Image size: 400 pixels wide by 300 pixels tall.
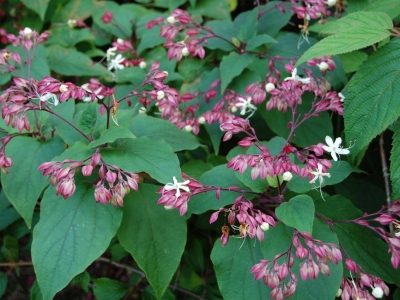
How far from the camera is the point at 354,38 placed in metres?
1.28

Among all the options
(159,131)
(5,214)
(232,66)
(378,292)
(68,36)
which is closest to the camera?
(378,292)

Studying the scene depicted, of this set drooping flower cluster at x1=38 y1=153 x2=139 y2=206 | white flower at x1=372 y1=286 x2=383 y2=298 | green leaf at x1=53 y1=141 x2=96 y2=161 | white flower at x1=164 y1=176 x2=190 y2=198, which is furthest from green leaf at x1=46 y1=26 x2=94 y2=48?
white flower at x1=372 y1=286 x2=383 y2=298

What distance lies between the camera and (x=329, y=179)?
1364 mm

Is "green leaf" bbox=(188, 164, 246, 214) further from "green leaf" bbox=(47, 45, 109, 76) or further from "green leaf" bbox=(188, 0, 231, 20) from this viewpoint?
"green leaf" bbox=(188, 0, 231, 20)

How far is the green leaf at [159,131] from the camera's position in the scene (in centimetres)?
153

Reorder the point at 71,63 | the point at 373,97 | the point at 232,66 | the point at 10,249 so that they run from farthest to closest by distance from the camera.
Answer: the point at 71,63 → the point at 10,249 → the point at 232,66 → the point at 373,97

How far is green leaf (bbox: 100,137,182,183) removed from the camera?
126cm

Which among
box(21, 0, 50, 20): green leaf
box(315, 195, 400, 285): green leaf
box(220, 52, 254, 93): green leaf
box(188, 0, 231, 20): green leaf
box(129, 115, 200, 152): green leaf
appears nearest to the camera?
box(315, 195, 400, 285): green leaf

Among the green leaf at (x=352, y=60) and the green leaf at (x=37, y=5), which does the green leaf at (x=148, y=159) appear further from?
the green leaf at (x=37, y=5)

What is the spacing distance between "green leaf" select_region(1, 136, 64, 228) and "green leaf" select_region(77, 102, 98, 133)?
17cm

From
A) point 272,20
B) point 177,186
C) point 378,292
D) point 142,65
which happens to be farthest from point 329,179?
point 142,65

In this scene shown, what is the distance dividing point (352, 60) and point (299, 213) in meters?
0.96

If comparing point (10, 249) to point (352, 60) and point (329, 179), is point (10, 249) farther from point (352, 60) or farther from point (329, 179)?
point (352, 60)

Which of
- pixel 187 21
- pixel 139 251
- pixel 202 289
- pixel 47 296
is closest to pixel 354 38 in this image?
pixel 187 21
